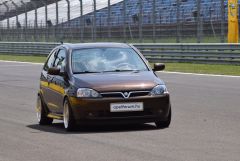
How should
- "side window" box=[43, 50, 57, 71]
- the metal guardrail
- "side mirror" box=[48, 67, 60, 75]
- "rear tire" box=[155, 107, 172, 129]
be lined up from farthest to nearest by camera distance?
the metal guardrail < "side window" box=[43, 50, 57, 71] < "side mirror" box=[48, 67, 60, 75] < "rear tire" box=[155, 107, 172, 129]

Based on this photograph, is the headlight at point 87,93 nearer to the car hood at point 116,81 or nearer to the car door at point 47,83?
the car hood at point 116,81

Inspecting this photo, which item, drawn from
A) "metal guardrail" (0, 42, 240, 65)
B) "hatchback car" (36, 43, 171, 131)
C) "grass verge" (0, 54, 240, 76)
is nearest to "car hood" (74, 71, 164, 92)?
"hatchback car" (36, 43, 171, 131)

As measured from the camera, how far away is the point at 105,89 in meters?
10.4

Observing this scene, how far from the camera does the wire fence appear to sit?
1241 inches

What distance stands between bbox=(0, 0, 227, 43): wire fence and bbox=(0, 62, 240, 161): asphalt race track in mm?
15699

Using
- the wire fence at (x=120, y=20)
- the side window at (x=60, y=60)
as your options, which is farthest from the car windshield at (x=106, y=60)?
the wire fence at (x=120, y=20)

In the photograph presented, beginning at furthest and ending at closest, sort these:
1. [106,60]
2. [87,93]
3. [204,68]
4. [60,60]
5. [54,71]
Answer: [204,68] → [60,60] → [106,60] → [54,71] → [87,93]

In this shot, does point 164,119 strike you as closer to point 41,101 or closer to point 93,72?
point 93,72

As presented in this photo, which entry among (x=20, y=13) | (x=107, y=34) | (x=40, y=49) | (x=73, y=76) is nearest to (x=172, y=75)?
(x=107, y=34)

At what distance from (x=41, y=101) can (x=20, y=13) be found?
3760 cm

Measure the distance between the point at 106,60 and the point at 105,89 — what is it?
118cm

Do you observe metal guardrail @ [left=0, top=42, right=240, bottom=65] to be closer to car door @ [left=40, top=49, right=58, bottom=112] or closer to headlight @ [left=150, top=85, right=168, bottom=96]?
car door @ [left=40, top=49, right=58, bottom=112]

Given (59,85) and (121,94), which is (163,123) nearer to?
(121,94)

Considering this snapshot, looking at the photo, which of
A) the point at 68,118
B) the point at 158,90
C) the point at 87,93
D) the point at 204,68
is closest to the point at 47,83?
the point at 68,118
